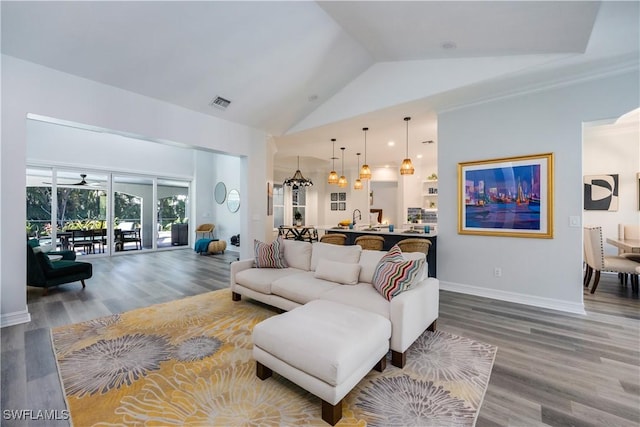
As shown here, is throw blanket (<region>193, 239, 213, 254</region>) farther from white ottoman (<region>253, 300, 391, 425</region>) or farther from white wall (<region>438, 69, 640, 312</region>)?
white ottoman (<region>253, 300, 391, 425</region>)

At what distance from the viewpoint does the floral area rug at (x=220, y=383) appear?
1.73m

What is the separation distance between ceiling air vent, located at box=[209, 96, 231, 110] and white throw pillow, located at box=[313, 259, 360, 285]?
3.19 metres

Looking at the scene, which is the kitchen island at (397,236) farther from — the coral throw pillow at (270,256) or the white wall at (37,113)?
the white wall at (37,113)

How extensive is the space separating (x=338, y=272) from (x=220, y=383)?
5.32 ft

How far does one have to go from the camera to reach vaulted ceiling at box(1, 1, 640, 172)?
106 inches

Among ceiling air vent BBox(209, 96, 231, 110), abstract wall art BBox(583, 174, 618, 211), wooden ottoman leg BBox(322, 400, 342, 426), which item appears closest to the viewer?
wooden ottoman leg BBox(322, 400, 342, 426)

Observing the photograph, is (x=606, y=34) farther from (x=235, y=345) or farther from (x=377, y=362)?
(x=235, y=345)

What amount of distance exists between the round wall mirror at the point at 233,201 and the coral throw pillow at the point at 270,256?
486 centimetres

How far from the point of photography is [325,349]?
1727 millimetres

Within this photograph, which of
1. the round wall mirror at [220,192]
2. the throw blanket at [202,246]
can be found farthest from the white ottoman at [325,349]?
the round wall mirror at [220,192]

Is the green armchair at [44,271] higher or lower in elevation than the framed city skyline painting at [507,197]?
lower

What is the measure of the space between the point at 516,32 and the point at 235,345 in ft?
14.1

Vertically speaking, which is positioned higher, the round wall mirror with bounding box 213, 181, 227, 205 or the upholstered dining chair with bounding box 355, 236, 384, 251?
the round wall mirror with bounding box 213, 181, 227, 205

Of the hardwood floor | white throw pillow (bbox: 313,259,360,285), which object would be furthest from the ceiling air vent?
white throw pillow (bbox: 313,259,360,285)
